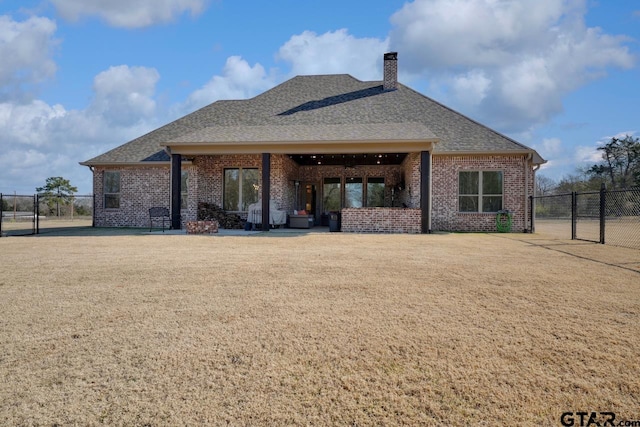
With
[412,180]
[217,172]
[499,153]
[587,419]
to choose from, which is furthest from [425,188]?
[587,419]

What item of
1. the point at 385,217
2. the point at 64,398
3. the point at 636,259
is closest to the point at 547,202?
the point at 385,217

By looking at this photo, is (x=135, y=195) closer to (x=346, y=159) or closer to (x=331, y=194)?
(x=331, y=194)

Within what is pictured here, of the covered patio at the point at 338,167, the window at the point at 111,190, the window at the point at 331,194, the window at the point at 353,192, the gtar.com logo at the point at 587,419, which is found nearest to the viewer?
the gtar.com logo at the point at 587,419

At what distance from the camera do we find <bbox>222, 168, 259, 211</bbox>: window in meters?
15.7

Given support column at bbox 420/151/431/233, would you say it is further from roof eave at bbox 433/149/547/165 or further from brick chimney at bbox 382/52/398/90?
brick chimney at bbox 382/52/398/90

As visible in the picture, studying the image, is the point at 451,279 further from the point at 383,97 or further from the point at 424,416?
the point at 383,97

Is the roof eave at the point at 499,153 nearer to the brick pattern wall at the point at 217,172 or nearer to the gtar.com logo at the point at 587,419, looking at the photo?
the brick pattern wall at the point at 217,172

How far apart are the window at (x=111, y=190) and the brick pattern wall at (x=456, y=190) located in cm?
1360

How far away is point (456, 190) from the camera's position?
1407cm

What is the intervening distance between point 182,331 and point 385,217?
10.3 meters

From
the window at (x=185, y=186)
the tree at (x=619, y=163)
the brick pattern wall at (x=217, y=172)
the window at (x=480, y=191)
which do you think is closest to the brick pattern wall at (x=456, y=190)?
the window at (x=480, y=191)

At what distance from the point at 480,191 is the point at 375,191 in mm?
5280

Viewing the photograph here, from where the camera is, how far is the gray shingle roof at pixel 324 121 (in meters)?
13.5

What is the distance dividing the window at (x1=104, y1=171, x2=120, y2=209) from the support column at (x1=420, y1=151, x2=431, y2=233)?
1293 cm
